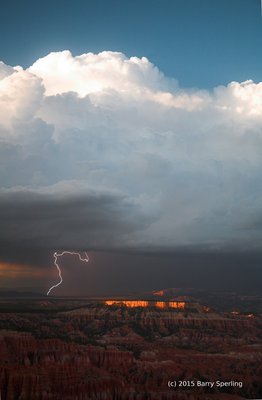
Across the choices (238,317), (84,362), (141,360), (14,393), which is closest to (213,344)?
(238,317)

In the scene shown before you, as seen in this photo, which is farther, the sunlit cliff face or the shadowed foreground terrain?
the sunlit cliff face

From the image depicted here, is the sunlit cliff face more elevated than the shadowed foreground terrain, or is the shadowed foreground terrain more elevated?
the sunlit cliff face

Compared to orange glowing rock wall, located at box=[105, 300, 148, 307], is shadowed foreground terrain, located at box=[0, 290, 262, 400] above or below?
below

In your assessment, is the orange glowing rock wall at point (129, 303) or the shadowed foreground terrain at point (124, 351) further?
the orange glowing rock wall at point (129, 303)

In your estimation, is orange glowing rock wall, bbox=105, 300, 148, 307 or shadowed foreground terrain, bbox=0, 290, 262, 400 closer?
shadowed foreground terrain, bbox=0, 290, 262, 400

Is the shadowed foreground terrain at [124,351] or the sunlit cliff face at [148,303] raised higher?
the sunlit cliff face at [148,303]

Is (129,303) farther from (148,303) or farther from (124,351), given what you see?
(124,351)

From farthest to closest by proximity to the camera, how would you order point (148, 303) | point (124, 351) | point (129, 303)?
1. point (148, 303)
2. point (129, 303)
3. point (124, 351)

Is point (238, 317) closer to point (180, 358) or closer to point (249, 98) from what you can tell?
point (180, 358)

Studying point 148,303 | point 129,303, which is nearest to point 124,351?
point 129,303
